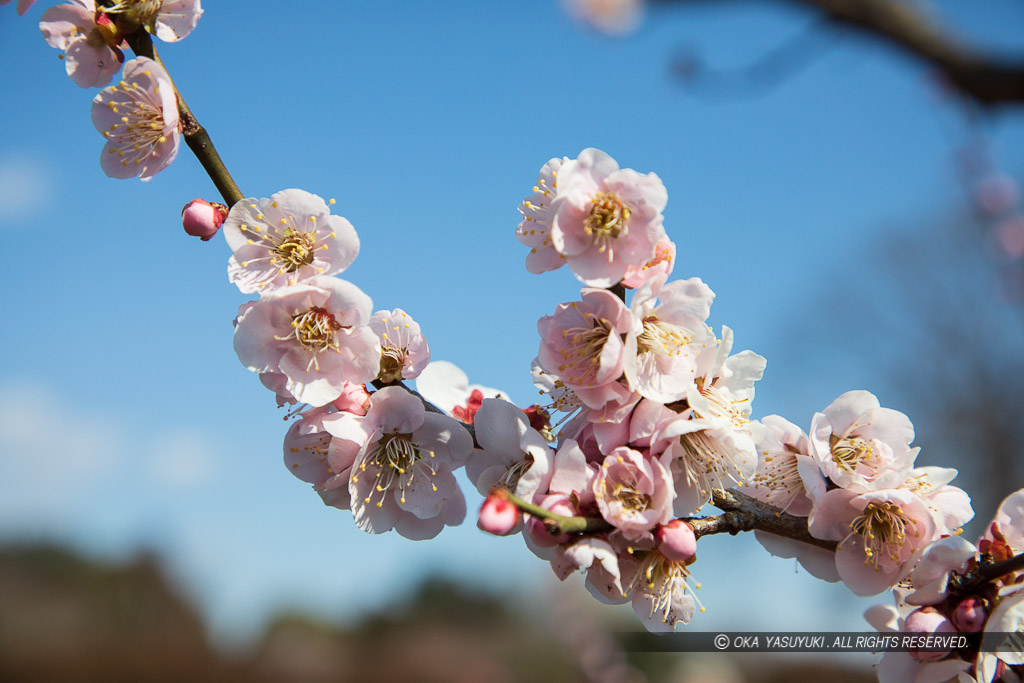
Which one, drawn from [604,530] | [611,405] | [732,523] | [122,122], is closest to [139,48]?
[122,122]

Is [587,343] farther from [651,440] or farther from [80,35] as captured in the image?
[80,35]

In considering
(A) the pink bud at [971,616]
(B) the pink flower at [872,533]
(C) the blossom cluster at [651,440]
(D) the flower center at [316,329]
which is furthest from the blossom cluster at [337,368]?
(A) the pink bud at [971,616]

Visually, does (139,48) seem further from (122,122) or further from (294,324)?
(294,324)

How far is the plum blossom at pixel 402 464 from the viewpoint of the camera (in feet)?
3.55

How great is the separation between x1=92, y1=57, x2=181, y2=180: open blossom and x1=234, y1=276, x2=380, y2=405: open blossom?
0.35m

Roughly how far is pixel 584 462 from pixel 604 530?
10 cm

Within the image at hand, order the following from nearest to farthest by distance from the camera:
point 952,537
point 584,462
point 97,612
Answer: point 584,462 < point 952,537 < point 97,612

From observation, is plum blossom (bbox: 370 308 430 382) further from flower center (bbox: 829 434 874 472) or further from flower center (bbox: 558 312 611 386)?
flower center (bbox: 829 434 874 472)

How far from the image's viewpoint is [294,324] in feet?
3.30

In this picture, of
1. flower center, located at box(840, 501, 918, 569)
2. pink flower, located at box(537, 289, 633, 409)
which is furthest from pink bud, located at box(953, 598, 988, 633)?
pink flower, located at box(537, 289, 633, 409)

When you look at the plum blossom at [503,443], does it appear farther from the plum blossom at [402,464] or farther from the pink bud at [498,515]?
the pink bud at [498,515]

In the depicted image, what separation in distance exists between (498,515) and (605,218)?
0.46 meters

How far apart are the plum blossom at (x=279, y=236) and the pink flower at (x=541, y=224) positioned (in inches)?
12.2

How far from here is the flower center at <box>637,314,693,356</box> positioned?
1020mm
